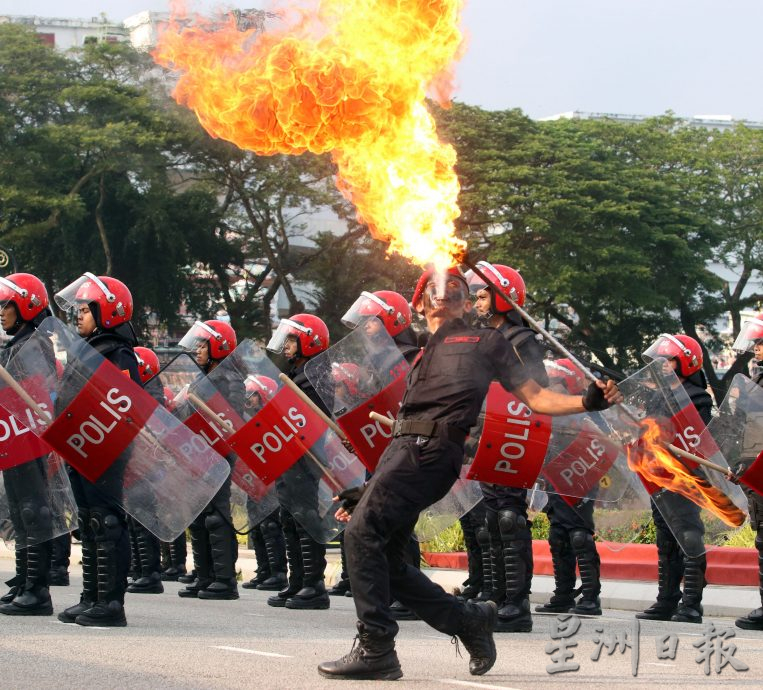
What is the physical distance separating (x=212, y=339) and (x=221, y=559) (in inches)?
82.1

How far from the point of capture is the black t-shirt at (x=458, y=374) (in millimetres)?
6340

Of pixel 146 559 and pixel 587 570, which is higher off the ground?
pixel 587 570

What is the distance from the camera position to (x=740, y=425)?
9.13 meters

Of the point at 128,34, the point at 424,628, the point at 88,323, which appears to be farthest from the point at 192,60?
the point at 128,34

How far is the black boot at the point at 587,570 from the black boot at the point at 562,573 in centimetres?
10

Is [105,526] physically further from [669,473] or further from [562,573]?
[562,573]

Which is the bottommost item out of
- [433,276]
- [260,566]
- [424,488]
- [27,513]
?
[260,566]

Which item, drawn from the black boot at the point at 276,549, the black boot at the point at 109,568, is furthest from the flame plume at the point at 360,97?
the black boot at the point at 276,549

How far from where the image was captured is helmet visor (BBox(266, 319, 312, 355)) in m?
11.3

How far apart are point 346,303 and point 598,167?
7.68m

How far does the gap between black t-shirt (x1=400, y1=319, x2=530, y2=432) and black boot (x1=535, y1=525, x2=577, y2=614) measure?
423 cm

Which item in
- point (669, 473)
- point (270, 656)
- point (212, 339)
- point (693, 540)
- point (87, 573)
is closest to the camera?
point (270, 656)

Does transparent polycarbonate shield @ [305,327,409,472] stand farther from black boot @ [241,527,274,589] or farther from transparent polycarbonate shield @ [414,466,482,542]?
black boot @ [241,527,274,589]

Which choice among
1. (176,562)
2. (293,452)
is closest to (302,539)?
(293,452)
